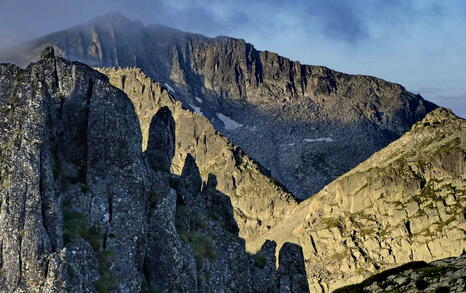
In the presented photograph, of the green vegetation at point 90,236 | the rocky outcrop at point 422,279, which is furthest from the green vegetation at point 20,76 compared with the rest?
the rocky outcrop at point 422,279

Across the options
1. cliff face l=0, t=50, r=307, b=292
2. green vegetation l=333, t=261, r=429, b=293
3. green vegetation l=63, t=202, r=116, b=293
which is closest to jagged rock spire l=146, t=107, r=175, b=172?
cliff face l=0, t=50, r=307, b=292

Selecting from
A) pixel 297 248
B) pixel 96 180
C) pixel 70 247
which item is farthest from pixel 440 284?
pixel 297 248

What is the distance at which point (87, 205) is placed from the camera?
2559 inches

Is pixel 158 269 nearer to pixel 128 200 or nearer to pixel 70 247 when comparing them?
pixel 128 200

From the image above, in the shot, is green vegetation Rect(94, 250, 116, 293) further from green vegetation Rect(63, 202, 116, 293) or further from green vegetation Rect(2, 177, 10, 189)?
green vegetation Rect(2, 177, 10, 189)

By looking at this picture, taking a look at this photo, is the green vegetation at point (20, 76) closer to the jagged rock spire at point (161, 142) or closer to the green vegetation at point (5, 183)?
the green vegetation at point (5, 183)

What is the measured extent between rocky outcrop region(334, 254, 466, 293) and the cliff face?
23503 millimetres

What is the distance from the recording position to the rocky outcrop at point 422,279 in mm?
39375

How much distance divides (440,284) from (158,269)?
33995 millimetres

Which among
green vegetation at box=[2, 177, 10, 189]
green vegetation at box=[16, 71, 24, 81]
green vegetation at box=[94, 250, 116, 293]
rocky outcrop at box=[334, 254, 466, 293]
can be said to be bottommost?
rocky outcrop at box=[334, 254, 466, 293]

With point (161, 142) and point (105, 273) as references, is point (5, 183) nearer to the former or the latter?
point (105, 273)

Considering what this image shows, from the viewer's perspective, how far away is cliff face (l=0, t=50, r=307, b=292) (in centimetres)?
5741

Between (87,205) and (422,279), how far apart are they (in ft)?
108

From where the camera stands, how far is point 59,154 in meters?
67.5
